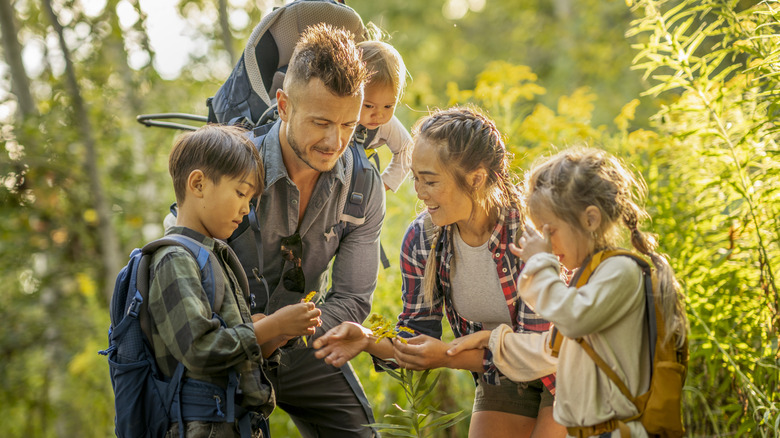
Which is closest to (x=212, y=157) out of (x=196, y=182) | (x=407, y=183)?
(x=196, y=182)

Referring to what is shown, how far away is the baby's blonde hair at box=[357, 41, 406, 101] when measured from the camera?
2619 mm

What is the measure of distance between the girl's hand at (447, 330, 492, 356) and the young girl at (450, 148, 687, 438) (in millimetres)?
424

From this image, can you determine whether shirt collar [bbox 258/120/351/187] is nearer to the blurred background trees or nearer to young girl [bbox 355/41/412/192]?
young girl [bbox 355/41/412/192]

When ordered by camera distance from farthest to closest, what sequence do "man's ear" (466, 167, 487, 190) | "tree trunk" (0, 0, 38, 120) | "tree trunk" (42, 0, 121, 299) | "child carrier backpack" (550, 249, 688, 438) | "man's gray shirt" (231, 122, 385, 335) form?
"tree trunk" (0, 0, 38, 120), "tree trunk" (42, 0, 121, 299), "man's gray shirt" (231, 122, 385, 335), "man's ear" (466, 167, 487, 190), "child carrier backpack" (550, 249, 688, 438)

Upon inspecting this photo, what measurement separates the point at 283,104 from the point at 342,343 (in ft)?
2.92

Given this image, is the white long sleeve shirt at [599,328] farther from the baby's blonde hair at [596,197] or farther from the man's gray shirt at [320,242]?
the man's gray shirt at [320,242]

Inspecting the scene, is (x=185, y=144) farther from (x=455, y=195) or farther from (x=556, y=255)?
(x=556, y=255)

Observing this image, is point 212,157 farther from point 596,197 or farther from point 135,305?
point 596,197

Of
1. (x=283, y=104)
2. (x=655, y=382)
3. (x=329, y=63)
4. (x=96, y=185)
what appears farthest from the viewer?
(x=96, y=185)

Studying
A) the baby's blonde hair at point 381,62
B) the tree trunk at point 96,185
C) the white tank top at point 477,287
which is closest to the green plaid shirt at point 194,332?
the white tank top at point 477,287

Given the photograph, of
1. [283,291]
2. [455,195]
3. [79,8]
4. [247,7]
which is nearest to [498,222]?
[455,195]

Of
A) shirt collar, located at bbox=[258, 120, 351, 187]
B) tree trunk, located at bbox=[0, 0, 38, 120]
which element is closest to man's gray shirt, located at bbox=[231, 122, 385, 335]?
shirt collar, located at bbox=[258, 120, 351, 187]

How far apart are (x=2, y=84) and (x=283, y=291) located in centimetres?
606

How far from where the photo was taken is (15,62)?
6.63m
